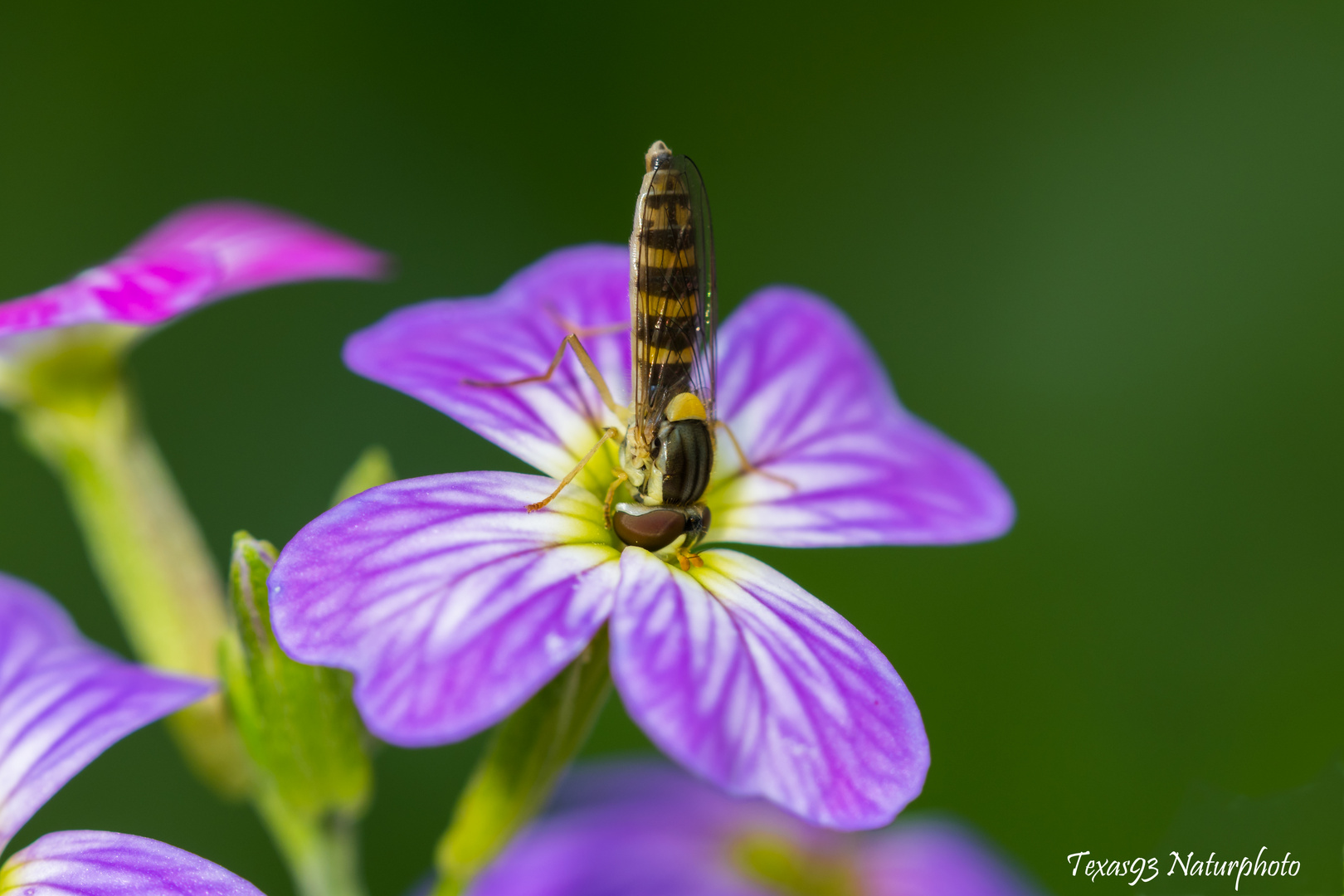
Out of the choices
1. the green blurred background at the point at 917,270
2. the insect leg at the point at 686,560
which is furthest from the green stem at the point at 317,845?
the green blurred background at the point at 917,270

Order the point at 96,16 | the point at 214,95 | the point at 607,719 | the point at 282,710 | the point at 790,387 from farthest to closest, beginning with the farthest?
1. the point at 214,95
2. the point at 96,16
3. the point at 607,719
4. the point at 790,387
5. the point at 282,710

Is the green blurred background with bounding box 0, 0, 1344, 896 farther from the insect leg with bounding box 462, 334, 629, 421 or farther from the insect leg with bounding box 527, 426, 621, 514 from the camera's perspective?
the insect leg with bounding box 527, 426, 621, 514

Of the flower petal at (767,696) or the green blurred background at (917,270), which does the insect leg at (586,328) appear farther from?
the green blurred background at (917,270)

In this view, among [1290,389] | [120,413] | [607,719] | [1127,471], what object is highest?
[120,413]

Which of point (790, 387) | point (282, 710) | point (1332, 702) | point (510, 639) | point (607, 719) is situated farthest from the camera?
point (607, 719)

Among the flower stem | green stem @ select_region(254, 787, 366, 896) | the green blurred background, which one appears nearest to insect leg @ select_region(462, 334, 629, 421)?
the flower stem

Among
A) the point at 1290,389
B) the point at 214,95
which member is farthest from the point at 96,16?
the point at 1290,389

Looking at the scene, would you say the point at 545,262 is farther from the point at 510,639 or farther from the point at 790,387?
the point at 510,639

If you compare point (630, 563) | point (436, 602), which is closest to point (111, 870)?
point (436, 602)
